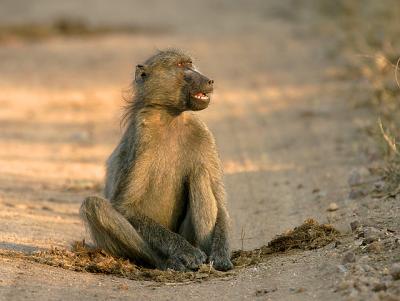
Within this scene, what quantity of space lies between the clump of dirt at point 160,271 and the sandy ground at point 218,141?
15 cm

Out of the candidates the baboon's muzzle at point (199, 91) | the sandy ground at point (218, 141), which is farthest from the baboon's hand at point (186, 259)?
the baboon's muzzle at point (199, 91)

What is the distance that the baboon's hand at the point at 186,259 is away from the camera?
6.21m

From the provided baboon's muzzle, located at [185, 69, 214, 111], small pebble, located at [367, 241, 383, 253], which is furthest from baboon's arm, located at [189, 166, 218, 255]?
small pebble, located at [367, 241, 383, 253]

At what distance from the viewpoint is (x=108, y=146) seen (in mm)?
11172

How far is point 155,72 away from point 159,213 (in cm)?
103

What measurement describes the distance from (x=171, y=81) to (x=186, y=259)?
4.37ft

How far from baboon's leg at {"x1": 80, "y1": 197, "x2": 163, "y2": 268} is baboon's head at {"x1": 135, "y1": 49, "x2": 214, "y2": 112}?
921 mm

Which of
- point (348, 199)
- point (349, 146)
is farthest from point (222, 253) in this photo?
point (349, 146)

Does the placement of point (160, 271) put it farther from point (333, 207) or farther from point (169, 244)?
point (333, 207)

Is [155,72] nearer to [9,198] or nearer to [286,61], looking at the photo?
[9,198]

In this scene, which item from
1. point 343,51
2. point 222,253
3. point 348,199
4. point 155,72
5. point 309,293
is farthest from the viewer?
point 343,51

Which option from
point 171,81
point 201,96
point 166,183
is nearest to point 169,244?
point 166,183

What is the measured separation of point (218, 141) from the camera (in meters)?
11.0

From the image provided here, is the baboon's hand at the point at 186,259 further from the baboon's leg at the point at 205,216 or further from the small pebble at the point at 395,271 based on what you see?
the small pebble at the point at 395,271
